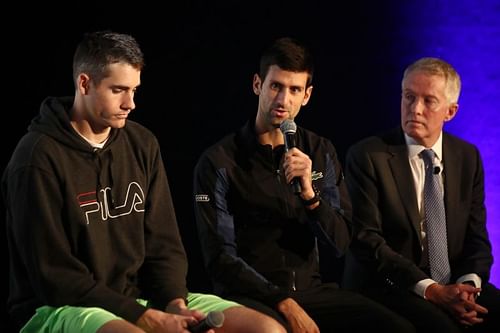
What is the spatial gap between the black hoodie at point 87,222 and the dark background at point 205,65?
34.3 inches

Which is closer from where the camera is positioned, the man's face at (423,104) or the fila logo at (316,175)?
the fila logo at (316,175)

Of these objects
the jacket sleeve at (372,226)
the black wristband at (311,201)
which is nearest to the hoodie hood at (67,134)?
the black wristband at (311,201)

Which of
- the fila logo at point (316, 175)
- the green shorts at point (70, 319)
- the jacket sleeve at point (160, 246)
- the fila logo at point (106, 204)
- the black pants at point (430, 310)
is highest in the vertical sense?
the fila logo at point (316, 175)

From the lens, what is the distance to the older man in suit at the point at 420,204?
3.47m

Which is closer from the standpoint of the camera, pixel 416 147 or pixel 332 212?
pixel 332 212

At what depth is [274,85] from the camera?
337cm

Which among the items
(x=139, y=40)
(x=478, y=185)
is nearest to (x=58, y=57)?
A: (x=139, y=40)

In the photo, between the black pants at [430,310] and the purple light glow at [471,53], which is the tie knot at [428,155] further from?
the purple light glow at [471,53]

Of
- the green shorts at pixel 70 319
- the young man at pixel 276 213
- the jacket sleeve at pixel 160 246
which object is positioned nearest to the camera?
the green shorts at pixel 70 319

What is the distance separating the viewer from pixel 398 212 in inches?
138

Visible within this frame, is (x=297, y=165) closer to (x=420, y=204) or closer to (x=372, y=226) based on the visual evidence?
(x=372, y=226)

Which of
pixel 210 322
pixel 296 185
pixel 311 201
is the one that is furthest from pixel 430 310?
pixel 210 322

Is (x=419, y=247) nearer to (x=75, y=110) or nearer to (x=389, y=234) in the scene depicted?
(x=389, y=234)

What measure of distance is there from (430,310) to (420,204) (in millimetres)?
473
